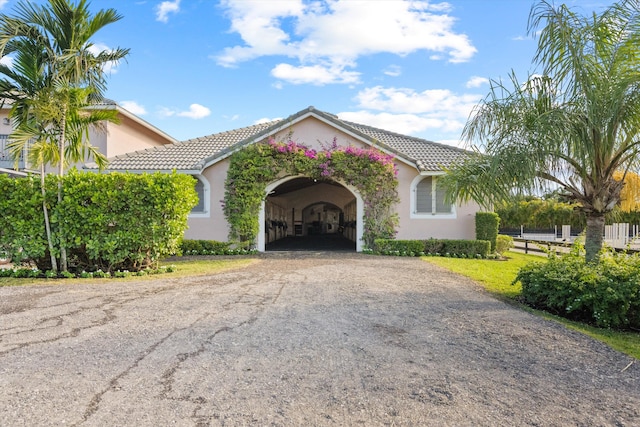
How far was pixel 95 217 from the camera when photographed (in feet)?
30.6

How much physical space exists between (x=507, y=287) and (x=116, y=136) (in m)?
17.9

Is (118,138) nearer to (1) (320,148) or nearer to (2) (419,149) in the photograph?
(1) (320,148)

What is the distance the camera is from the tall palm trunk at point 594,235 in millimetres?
7398

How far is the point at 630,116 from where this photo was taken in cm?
669

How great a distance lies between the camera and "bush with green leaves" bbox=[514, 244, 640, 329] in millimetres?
5793

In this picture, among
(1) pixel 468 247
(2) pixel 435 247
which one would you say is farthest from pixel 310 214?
(1) pixel 468 247

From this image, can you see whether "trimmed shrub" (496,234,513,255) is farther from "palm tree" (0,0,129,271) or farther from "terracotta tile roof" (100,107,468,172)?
"palm tree" (0,0,129,271)

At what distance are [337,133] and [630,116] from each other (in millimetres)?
10670

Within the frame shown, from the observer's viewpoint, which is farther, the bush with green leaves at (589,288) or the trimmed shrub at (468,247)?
the trimmed shrub at (468,247)

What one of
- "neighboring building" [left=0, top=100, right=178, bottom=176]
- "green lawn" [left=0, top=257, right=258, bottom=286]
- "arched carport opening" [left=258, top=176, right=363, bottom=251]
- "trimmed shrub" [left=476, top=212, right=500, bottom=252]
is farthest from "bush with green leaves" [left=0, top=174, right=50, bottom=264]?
"trimmed shrub" [left=476, top=212, right=500, bottom=252]

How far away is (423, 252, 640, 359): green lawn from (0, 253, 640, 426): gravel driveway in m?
0.34

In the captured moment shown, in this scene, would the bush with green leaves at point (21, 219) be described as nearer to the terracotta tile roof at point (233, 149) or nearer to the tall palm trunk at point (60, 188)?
the tall palm trunk at point (60, 188)

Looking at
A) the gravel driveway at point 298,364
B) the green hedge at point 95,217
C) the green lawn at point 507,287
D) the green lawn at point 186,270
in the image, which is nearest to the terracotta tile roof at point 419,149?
the green lawn at point 507,287

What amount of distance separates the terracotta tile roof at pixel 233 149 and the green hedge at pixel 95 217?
4.75 m
